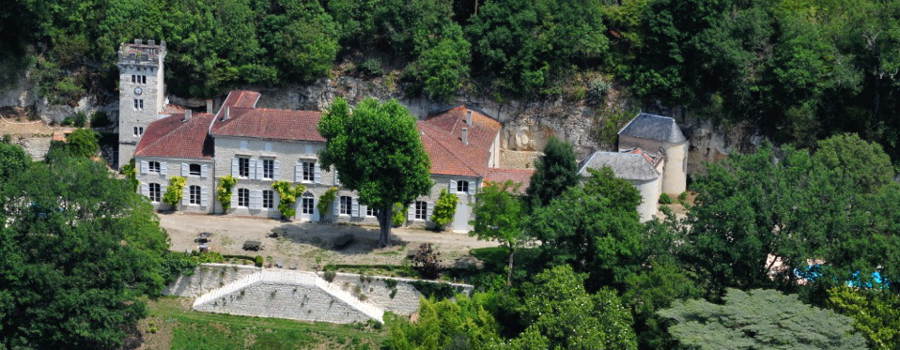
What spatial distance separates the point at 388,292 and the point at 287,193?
9.84 metres

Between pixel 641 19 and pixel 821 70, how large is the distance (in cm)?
1059

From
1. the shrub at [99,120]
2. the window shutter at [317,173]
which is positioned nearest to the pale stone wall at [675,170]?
the window shutter at [317,173]

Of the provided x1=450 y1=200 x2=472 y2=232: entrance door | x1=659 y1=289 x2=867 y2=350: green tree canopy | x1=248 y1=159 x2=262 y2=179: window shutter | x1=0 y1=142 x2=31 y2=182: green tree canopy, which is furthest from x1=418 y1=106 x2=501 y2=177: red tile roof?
x1=0 y1=142 x2=31 y2=182: green tree canopy

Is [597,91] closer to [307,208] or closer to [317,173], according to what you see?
[317,173]

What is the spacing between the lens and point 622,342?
5347cm

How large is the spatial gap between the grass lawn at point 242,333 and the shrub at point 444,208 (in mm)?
8950

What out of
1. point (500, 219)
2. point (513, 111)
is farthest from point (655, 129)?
point (500, 219)

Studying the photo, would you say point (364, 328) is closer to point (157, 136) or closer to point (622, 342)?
point (622, 342)

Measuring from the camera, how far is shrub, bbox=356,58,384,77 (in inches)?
3027

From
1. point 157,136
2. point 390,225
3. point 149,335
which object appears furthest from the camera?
point 157,136

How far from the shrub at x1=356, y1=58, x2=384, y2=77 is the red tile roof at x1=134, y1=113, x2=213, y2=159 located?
33.8ft

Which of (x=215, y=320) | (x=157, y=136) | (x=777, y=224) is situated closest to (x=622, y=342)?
(x=777, y=224)

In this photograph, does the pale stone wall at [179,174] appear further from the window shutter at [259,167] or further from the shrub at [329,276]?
the shrub at [329,276]

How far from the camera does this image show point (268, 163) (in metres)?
68.9
